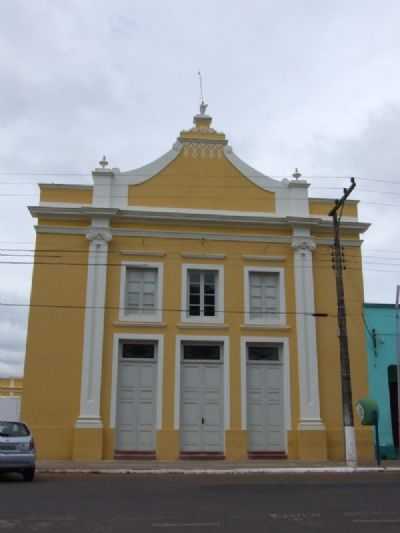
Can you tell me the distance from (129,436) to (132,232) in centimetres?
623

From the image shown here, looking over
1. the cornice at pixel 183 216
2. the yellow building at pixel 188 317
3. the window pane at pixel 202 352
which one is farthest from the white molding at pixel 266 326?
the cornice at pixel 183 216

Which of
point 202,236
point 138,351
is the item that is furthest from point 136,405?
point 202,236

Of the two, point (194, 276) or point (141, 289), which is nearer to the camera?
point (141, 289)

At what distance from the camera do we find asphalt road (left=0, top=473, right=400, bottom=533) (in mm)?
8312

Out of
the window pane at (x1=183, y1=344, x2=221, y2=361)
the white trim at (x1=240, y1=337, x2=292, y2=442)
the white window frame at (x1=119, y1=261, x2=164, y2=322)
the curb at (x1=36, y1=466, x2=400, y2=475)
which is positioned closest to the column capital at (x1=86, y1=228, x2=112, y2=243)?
the white window frame at (x1=119, y1=261, x2=164, y2=322)

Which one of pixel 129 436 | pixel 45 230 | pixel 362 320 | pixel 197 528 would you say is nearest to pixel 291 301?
pixel 362 320

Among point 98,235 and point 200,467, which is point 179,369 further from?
point 98,235

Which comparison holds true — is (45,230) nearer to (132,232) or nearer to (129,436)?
(132,232)

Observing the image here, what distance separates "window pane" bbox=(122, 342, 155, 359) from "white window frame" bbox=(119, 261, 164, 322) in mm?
811

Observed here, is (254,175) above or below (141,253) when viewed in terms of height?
above

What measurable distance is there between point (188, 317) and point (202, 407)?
2.75 meters

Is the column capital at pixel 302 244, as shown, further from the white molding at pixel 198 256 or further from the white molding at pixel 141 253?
the white molding at pixel 141 253

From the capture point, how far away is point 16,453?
→ 14.5 metres

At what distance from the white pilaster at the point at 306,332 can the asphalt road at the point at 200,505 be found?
533 cm
